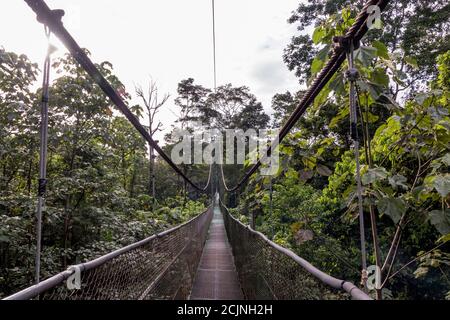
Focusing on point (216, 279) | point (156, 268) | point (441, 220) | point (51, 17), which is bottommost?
point (216, 279)

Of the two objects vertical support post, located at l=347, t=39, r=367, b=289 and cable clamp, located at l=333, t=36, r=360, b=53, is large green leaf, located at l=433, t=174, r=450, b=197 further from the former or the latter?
cable clamp, located at l=333, t=36, r=360, b=53

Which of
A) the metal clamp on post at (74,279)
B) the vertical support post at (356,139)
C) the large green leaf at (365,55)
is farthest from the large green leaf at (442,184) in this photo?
the metal clamp on post at (74,279)

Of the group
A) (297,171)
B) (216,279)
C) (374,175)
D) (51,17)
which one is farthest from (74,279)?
(216,279)

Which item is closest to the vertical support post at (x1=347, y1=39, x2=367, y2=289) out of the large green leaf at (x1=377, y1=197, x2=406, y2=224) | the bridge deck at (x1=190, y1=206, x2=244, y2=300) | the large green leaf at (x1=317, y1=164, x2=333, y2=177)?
the large green leaf at (x1=377, y1=197, x2=406, y2=224)

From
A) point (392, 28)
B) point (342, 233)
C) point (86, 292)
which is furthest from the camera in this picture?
point (392, 28)

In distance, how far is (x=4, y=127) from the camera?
207cm

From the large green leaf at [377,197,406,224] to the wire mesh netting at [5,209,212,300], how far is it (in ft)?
2.97

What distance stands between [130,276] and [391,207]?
1015 mm

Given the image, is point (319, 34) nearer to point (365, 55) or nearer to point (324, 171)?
point (365, 55)

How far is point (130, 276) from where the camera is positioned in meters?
1.24

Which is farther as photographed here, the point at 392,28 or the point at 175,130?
the point at 175,130

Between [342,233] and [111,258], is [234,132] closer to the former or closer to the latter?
[342,233]
